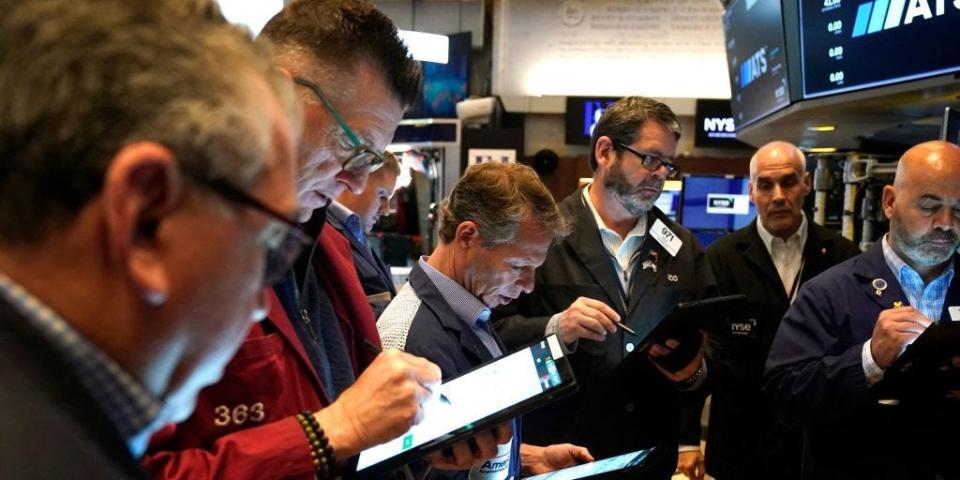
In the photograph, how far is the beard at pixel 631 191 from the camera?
2740mm

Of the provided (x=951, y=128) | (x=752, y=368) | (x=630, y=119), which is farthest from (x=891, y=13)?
(x=752, y=368)

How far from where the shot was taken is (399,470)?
1.47 metres

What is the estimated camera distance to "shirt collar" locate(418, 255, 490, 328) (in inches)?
73.4

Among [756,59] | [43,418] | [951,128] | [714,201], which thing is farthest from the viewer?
[714,201]

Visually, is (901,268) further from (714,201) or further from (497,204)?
(714,201)

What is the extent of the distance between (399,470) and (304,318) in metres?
0.39

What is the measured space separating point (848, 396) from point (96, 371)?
82.9 inches

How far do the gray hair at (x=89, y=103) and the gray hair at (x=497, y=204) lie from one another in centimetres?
137

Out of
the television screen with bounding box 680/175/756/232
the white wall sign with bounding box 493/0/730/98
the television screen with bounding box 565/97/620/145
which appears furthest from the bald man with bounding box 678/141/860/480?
the white wall sign with bounding box 493/0/730/98

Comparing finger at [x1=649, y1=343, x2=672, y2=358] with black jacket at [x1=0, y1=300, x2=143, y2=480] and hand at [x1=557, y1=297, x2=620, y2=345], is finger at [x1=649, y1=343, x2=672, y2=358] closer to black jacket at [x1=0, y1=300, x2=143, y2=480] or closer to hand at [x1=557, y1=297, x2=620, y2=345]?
hand at [x1=557, y1=297, x2=620, y2=345]

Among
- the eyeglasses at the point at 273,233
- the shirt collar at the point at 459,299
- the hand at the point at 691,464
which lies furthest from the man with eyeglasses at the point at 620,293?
the eyeglasses at the point at 273,233

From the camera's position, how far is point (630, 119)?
281cm

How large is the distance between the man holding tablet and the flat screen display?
2.12 metres

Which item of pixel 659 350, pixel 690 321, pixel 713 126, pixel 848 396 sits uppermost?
pixel 713 126
